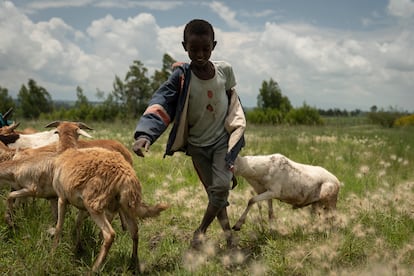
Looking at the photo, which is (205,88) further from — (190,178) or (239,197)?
(190,178)

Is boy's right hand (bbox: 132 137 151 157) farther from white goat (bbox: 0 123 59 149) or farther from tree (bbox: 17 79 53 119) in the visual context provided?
tree (bbox: 17 79 53 119)

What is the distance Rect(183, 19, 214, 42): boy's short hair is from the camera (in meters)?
5.05

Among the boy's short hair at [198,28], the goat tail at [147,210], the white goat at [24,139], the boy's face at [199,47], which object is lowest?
the goat tail at [147,210]

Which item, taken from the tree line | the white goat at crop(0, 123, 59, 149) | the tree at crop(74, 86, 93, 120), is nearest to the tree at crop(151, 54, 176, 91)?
the tree line

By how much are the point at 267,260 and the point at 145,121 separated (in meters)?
2.09

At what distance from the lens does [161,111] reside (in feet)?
17.3

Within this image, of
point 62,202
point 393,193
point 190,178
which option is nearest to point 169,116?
point 62,202

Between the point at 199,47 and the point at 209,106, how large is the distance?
2.36ft

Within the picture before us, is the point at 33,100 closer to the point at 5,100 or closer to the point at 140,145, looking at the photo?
the point at 5,100

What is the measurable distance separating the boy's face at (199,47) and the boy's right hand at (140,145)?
3.63ft

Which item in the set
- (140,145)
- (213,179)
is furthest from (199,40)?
(213,179)

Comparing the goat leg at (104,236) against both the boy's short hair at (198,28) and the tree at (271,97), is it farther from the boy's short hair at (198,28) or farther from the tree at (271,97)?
the tree at (271,97)

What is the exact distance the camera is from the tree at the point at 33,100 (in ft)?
222

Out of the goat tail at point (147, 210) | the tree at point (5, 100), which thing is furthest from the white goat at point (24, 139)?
the tree at point (5, 100)
